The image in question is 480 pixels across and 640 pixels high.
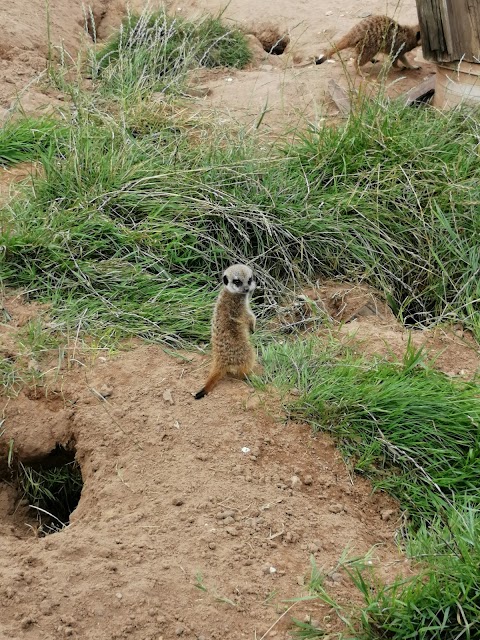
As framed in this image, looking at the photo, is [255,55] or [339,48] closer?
[339,48]

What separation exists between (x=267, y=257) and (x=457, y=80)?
5.72 ft

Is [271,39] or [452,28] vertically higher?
[452,28]

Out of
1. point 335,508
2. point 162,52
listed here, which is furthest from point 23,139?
point 335,508

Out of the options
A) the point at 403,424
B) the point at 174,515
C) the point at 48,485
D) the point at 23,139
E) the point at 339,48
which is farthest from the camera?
the point at 339,48

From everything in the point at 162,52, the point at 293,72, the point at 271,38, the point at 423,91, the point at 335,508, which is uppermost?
the point at 162,52

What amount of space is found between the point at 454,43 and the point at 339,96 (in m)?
0.69

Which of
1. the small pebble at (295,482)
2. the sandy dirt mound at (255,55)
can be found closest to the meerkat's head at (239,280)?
the small pebble at (295,482)

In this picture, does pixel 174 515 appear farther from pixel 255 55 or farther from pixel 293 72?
pixel 255 55

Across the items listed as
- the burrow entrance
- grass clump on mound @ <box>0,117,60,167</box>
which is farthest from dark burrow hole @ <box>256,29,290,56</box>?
grass clump on mound @ <box>0,117,60,167</box>

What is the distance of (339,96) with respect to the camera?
5.09m

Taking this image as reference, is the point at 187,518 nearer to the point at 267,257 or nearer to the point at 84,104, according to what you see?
the point at 267,257

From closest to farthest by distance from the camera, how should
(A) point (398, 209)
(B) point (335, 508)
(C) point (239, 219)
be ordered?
(B) point (335, 508) → (C) point (239, 219) → (A) point (398, 209)

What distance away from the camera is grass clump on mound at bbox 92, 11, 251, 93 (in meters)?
4.87

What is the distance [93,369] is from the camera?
3.28m
